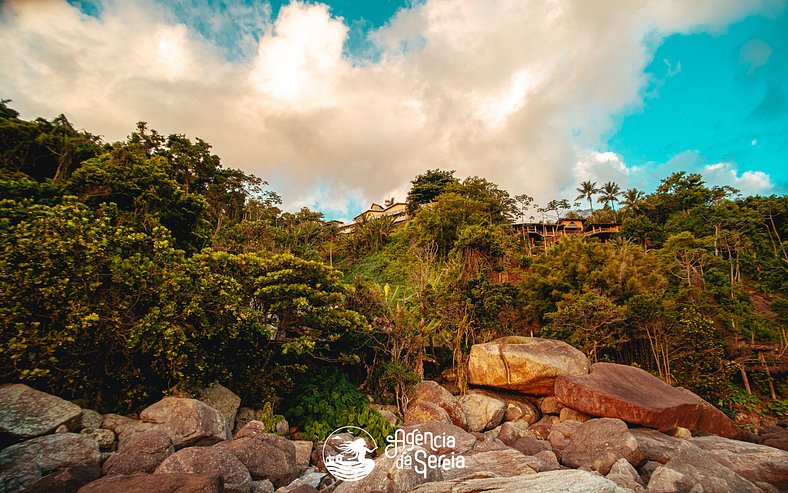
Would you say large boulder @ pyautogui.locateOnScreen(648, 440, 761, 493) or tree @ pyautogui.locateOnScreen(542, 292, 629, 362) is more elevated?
tree @ pyautogui.locateOnScreen(542, 292, 629, 362)

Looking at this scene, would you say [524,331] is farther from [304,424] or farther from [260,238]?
[260,238]

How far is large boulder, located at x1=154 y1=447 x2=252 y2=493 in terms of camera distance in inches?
185

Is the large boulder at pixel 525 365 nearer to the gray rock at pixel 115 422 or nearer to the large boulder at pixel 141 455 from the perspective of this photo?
the large boulder at pixel 141 455

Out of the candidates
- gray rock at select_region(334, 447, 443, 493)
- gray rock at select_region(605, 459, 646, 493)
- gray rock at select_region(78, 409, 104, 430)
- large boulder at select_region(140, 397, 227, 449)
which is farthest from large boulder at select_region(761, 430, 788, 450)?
gray rock at select_region(78, 409, 104, 430)

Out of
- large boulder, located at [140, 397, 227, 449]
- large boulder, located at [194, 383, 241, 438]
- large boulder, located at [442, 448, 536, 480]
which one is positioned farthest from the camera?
large boulder, located at [194, 383, 241, 438]

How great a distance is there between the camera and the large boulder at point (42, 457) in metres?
4.41

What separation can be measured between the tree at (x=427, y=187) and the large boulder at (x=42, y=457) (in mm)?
35199

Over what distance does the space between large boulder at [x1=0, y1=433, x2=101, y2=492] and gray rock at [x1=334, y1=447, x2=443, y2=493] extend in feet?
12.5

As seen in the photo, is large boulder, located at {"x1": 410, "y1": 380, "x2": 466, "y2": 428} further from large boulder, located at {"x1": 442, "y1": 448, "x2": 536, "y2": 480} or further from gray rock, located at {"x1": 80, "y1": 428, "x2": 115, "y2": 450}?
gray rock, located at {"x1": 80, "y1": 428, "x2": 115, "y2": 450}

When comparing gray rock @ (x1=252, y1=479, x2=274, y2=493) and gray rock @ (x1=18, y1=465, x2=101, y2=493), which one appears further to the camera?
gray rock @ (x1=252, y1=479, x2=274, y2=493)

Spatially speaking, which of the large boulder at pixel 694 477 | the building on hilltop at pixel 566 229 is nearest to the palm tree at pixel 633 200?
the building on hilltop at pixel 566 229

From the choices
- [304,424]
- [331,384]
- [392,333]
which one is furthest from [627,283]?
[304,424]

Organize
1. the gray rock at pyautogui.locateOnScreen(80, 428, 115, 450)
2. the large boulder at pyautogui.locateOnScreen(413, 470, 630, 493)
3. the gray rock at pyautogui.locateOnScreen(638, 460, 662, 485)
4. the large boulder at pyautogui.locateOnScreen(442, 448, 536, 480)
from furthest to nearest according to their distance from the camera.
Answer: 1. the gray rock at pyautogui.locateOnScreen(638, 460, 662, 485)
2. the large boulder at pyautogui.locateOnScreen(442, 448, 536, 480)
3. the gray rock at pyautogui.locateOnScreen(80, 428, 115, 450)
4. the large boulder at pyautogui.locateOnScreen(413, 470, 630, 493)

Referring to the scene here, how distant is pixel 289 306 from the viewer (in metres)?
9.56
